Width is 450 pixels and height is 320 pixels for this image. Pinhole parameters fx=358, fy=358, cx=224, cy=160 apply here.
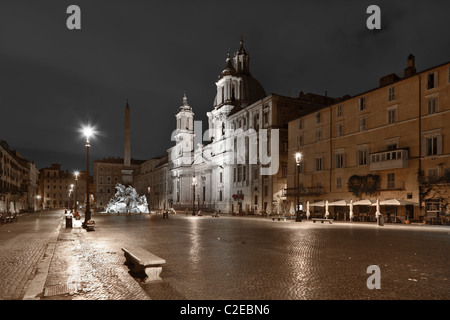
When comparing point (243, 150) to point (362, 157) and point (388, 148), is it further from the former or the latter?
point (388, 148)

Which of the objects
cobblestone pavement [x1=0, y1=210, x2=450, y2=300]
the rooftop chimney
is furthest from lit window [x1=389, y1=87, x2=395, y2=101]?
cobblestone pavement [x1=0, y1=210, x2=450, y2=300]

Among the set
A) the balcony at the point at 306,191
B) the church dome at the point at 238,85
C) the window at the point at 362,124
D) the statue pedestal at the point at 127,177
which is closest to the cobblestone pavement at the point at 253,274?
the window at the point at 362,124

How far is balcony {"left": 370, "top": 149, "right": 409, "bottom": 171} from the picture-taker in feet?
109

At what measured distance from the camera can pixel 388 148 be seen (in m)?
35.9

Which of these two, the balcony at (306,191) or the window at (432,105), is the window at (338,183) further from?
the window at (432,105)

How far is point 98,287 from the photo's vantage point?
7.22m

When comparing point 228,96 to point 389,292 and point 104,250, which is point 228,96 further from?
point 389,292

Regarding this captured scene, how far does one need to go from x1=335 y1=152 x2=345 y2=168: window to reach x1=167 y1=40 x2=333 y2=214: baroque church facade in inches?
425

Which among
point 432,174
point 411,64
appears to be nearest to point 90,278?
point 432,174

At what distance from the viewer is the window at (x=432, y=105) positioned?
31.7 m

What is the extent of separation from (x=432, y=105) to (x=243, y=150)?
34946 millimetres

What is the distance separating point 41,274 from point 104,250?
4.61 m

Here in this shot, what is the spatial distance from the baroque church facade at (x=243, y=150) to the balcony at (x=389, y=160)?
1649 cm
